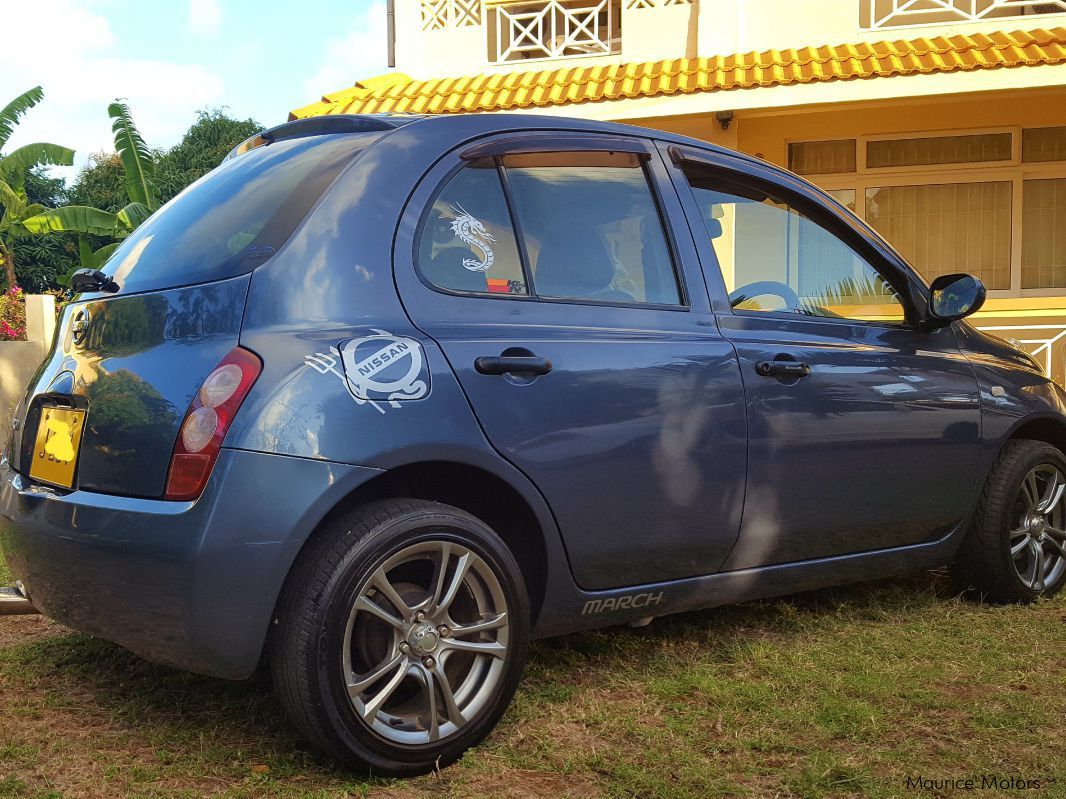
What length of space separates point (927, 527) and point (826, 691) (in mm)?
1007

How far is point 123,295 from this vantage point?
301 centimetres

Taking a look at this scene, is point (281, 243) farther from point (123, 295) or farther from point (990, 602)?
point (990, 602)

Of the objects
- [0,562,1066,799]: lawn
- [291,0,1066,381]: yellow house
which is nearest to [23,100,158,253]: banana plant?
[291,0,1066,381]: yellow house

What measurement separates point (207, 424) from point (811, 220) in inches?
92.7

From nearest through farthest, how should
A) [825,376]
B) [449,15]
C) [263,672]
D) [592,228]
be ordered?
[592,228] < [263,672] < [825,376] < [449,15]

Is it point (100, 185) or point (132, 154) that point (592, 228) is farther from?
point (100, 185)

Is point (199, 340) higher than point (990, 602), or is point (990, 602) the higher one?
point (199, 340)

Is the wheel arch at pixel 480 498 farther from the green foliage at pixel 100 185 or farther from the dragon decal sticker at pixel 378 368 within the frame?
the green foliage at pixel 100 185

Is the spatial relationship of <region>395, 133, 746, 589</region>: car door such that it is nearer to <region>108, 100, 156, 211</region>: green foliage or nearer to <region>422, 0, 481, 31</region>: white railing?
<region>422, 0, 481, 31</region>: white railing

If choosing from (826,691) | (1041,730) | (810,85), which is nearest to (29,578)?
(826,691)

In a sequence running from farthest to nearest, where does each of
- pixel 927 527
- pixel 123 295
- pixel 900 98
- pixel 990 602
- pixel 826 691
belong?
pixel 900 98 < pixel 990 602 < pixel 927 527 < pixel 826 691 < pixel 123 295

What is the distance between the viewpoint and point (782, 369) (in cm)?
354

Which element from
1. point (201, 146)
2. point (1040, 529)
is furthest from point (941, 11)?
point (201, 146)

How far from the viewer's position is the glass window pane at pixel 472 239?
3000 mm
